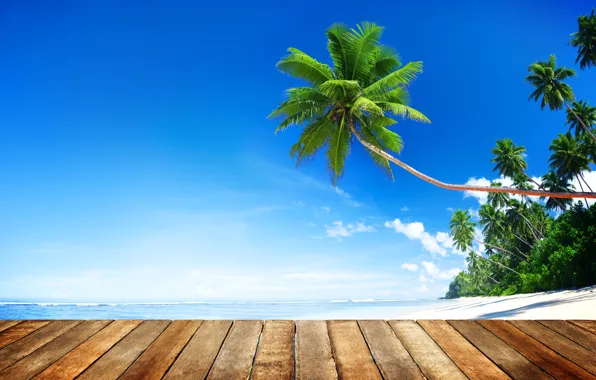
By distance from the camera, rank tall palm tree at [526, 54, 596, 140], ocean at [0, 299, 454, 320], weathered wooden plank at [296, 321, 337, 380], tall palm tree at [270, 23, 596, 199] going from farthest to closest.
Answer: tall palm tree at [526, 54, 596, 140] < ocean at [0, 299, 454, 320] < tall palm tree at [270, 23, 596, 199] < weathered wooden plank at [296, 321, 337, 380]

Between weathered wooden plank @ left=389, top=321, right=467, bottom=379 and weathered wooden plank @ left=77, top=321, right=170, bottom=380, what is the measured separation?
170 cm

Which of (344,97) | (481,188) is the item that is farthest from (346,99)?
(481,188)

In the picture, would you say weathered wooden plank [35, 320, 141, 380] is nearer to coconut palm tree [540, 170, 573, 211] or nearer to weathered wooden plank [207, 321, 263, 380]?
A: weathered wooden plank [207, 321, 263, 380]

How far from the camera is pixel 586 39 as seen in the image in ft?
71.5

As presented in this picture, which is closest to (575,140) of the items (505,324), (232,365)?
(505,324)

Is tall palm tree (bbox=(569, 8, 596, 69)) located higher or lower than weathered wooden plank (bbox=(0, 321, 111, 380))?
higher

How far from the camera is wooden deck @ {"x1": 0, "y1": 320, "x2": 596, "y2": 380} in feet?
7.23

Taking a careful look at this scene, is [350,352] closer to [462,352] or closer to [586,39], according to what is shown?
[462,352]

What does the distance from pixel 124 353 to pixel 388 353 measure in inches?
64.5

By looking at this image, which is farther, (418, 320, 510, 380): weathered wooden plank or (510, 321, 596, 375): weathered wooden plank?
(510, 321, 596, 375): weathered wooden plank

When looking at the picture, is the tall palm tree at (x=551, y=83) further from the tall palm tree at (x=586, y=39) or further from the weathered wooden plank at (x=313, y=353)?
the weathered wooden plank at (x=313, y=353)

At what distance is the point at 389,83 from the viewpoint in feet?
37.6

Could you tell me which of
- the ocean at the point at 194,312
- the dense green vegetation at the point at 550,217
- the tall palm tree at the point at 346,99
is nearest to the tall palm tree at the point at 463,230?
the dense green vegetation at the point at 550,217

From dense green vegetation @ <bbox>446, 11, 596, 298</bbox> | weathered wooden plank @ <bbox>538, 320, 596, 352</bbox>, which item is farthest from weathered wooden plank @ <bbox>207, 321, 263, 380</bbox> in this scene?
dense green vegetation @ <bbox>446, 11, 596, 298</bbox>
